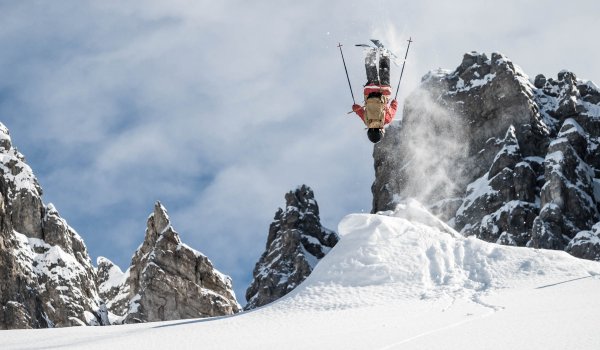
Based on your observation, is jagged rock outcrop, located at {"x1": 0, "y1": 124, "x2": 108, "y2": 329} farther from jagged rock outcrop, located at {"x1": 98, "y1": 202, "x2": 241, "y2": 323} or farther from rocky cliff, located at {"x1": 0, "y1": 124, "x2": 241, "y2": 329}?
jagged rock outcrop, located at {"x1": 98, "y1": 202, "x2": 241, "y2": 323}

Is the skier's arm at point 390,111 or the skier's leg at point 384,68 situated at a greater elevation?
the skier's leg at point 384,68

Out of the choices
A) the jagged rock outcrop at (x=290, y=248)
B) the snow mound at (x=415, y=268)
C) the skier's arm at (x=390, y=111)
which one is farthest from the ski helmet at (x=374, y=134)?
the jagged rock outcrop at (x=290, y=248)

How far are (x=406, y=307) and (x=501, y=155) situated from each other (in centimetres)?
7922

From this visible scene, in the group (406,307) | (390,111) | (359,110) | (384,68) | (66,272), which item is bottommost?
(406,307)

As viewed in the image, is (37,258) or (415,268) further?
(37,258)

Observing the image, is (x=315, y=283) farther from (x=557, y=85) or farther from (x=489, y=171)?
(x=557, y=85)

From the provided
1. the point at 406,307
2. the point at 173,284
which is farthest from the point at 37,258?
the point at 406,307

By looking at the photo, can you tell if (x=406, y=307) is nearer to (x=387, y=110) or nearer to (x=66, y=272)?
(x=387, y=110)

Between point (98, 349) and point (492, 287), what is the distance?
670 inches

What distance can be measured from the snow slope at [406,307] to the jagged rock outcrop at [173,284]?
196 feet

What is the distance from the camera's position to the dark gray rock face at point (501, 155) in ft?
316

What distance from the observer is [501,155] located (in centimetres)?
10962

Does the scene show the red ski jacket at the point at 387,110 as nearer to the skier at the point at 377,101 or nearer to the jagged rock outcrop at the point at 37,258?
the skier at the point at 377,101

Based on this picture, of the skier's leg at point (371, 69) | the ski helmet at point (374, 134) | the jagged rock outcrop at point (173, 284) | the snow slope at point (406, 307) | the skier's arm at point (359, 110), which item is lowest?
the snow slope at point (406, 307)
